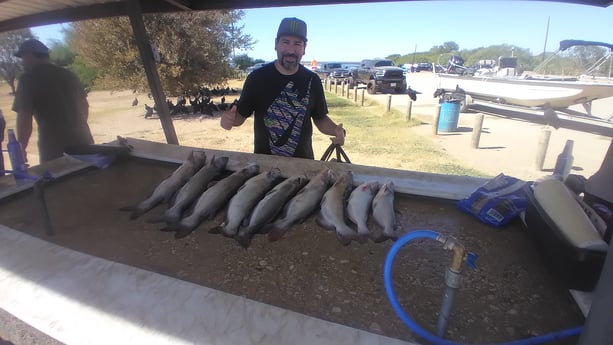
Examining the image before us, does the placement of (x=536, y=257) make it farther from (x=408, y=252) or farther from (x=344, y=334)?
(x=344, y=334)

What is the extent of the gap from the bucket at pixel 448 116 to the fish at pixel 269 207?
35.3 ft

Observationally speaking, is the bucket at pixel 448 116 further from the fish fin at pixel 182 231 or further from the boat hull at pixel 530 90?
the fish fin at pixel 182 231

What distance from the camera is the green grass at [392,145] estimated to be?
341 inches

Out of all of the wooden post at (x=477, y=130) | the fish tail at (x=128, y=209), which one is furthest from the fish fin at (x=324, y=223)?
the wooden post at (x=477, y=130)

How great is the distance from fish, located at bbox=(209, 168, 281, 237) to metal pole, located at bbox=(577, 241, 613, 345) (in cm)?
174

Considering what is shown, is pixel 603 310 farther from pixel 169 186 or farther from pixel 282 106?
pixel 282 106

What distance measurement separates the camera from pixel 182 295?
56.3 inches

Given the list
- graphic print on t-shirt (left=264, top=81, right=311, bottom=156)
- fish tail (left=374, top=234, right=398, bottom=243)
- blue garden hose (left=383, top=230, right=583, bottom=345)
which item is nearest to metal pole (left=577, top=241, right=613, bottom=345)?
blue garden hose (left=383, top=230, right=583, bottom=345)

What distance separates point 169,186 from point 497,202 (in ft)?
8.04

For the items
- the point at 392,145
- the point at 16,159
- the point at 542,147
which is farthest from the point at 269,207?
the point at 392,145

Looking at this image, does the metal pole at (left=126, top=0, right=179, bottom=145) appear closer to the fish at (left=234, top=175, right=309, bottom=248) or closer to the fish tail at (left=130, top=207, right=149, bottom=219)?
the fish tail at (left=130, top=207, right=149, bottom=219)

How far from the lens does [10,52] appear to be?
552 centimetres

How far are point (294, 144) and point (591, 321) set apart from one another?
9.65 feet

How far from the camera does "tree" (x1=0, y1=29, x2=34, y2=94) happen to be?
5312mm
